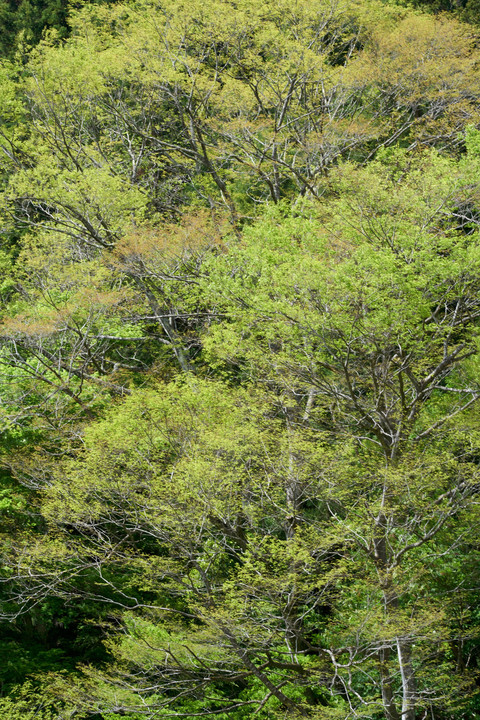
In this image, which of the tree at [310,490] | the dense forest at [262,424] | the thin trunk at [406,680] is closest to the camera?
the thin trunk at [406,680]

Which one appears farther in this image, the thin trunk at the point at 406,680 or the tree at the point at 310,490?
the tree at the point at 310,490

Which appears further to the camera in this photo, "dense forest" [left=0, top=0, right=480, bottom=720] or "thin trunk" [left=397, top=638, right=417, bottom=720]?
"dense forest" [left=0, top=0, right=480, bottom=720]

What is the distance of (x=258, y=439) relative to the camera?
34.7 feet

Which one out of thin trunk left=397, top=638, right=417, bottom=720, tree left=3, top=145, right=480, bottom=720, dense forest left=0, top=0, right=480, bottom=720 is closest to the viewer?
thin trunk left=397, top=638, right=417, bottom=720

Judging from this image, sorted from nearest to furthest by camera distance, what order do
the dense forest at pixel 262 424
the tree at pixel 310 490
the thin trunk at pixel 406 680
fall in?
the thin trunk at pixel 406 680, the tree at pixel 310 490, the dense forest at pixel 262 424

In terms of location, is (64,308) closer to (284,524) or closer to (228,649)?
(284,524)

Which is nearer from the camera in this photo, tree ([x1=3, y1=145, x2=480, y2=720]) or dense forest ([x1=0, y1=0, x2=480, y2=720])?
tree ([x1=3, y1=145, x2=480, y2=720])

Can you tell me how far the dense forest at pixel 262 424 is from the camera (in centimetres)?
902

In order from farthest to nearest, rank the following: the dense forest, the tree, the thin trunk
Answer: the dense forest < the tree < the thin trunk

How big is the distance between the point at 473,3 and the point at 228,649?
787 inches

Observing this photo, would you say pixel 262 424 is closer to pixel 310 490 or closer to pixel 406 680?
pixel 310 490

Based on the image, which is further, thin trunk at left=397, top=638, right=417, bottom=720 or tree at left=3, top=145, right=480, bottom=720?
tree at left=3, top=145, right=480, bottom=720

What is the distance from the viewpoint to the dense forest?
9.02 m

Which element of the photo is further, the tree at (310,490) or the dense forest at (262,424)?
the dense forest at (262,424)
